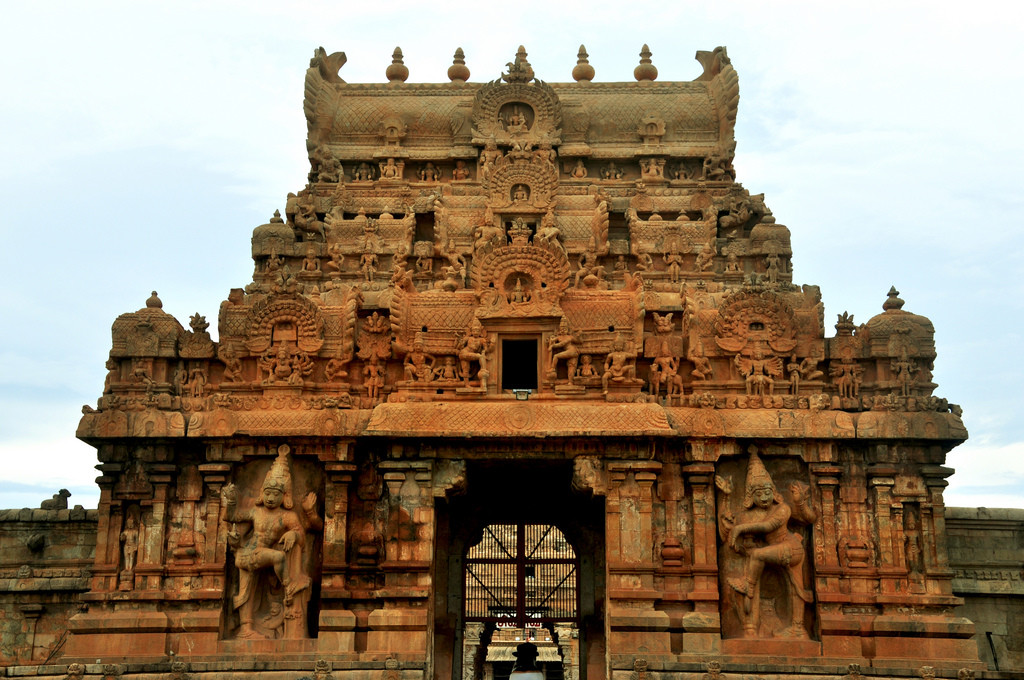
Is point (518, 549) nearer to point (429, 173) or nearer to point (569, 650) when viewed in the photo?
point (429, 173)

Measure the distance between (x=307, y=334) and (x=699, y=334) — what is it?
742 centimetres

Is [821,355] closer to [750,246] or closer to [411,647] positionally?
[750,246]

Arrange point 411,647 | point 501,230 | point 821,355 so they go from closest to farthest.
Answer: point 411,647
point 821,355
point 501,230

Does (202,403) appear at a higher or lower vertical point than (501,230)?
lower

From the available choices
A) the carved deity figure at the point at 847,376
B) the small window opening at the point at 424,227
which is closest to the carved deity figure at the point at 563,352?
the small window opening at the point at 424,227

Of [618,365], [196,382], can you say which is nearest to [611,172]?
[618,365]

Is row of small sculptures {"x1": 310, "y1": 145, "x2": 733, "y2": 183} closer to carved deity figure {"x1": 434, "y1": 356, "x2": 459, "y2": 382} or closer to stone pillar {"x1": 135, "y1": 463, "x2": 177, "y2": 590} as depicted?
carved deity figure {"x1": 434, "y1": 356, "x2": 459, "y2": 382}

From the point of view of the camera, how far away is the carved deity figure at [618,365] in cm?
1938

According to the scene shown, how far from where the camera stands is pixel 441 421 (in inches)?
736

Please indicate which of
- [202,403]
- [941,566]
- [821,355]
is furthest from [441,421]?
[941,566]

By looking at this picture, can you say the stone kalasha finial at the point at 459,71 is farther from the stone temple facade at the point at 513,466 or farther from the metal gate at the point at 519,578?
the metal gate at the point at 519,578

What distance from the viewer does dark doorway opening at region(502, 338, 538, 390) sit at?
820 inches

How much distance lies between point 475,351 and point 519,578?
204 inches

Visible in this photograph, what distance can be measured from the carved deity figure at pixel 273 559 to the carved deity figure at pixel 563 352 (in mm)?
4966
